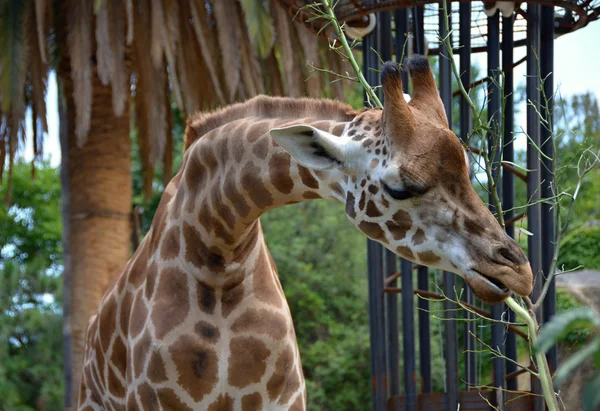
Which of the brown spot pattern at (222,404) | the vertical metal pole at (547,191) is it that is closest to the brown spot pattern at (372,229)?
the brown spot pattern at (222,404)

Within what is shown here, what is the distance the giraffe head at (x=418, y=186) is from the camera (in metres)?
3.25

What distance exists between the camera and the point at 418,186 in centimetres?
342

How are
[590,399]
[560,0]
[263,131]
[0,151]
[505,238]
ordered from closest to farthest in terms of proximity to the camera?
[590,399] < [505,238] < [263,131] < [560,0] < [0,151]

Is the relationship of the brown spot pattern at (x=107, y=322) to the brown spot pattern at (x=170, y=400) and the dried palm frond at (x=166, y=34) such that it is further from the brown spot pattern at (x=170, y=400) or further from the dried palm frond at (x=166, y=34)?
the dried palm frond at (x=166, y=34)

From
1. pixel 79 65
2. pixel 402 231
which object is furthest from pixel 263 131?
pixel 79 65

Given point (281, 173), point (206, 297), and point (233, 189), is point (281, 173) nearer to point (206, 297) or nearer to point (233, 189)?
point (233, 189)

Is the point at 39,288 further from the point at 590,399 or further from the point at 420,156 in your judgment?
the point at 590,399

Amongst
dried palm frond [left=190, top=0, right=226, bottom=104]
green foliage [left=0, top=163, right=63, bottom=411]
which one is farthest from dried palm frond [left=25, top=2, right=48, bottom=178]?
green foliage [left=0, top=163, right=63, bottom=411]

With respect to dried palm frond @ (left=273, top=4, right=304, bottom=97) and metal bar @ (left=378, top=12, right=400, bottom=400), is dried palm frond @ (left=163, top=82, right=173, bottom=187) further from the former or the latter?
metal bar @ (left=378, top=12, right=400, bottom=400)

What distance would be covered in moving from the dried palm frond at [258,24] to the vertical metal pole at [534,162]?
343cm

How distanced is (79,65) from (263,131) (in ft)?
18.5

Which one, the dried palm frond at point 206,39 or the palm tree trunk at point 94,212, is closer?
the dried palm frond at point 206,39

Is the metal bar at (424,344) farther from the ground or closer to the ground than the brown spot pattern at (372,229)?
closer to the ground

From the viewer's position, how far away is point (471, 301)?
6.66m
